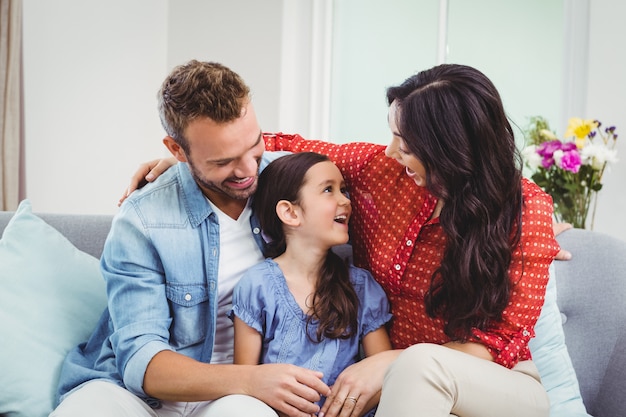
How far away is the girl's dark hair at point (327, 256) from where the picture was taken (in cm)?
172

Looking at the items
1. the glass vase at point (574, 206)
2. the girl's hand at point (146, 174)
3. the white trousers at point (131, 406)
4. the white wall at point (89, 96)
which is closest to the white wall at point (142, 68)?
the white wall at point (89, 96)

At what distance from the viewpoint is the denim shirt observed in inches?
66.6

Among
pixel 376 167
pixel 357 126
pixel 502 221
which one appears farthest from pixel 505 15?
pixel 502 221

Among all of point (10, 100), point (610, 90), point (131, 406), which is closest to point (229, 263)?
point (131, 406)

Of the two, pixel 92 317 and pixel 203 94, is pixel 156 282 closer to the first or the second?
pixel 92 317

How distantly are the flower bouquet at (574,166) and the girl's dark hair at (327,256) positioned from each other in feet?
3.43

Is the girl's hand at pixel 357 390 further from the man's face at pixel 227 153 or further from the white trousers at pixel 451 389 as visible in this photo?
the man's face at pixel 227 153

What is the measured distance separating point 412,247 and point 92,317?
90 cm

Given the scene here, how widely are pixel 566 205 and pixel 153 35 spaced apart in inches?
112

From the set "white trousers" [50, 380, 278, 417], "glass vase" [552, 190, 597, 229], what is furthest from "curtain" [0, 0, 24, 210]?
"glass vase" [552, 190, 597, 229]

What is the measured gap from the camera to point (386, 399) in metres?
1.37

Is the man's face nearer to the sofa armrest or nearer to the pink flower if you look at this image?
the sofa armrest

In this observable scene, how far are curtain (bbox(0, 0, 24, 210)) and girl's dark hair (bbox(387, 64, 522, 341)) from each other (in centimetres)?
276

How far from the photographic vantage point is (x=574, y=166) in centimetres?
246
